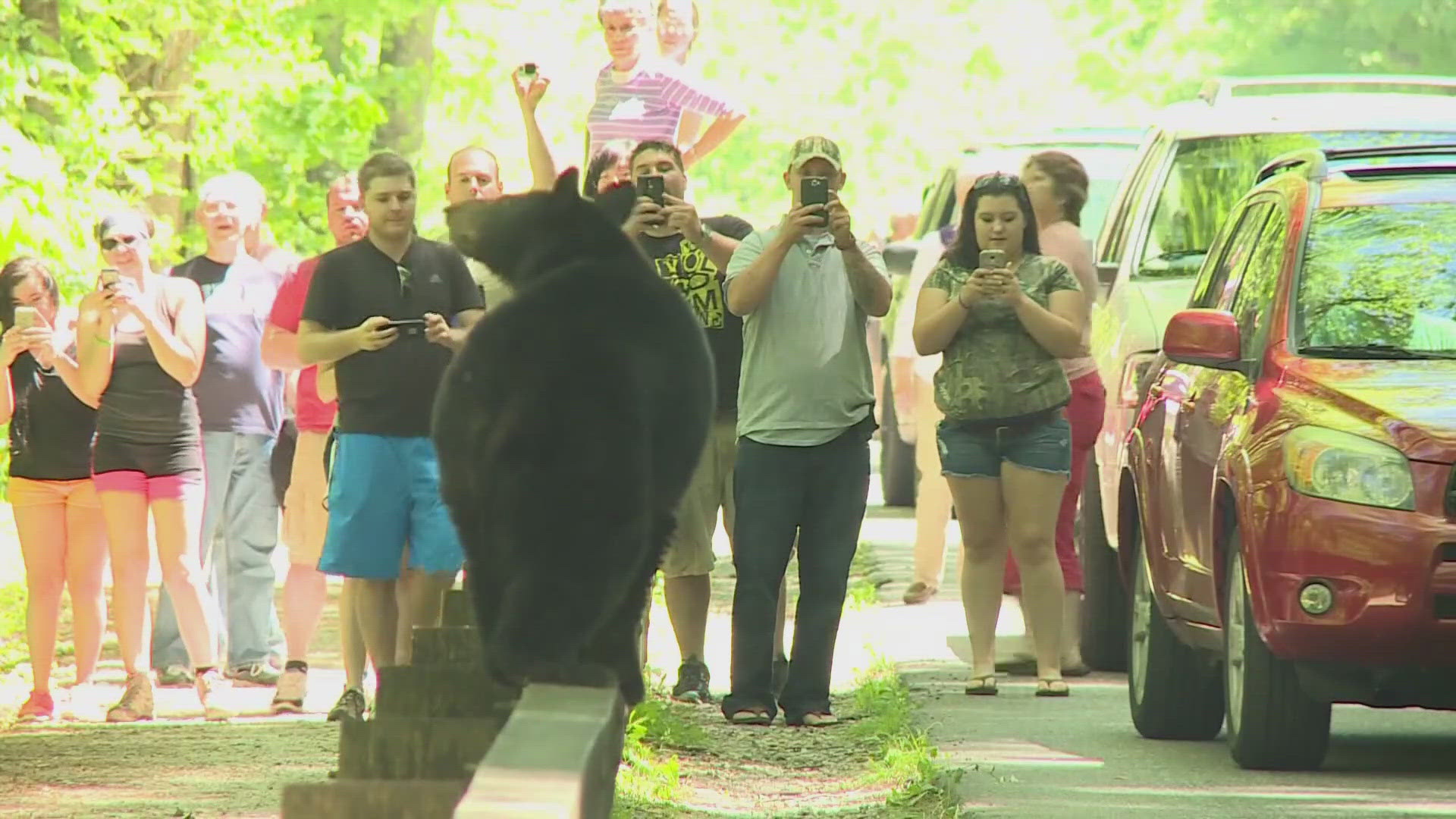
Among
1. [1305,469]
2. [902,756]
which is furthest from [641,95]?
[1305,469]

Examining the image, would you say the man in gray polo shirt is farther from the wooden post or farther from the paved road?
the wooden post

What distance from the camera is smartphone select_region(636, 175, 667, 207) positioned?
928 cm

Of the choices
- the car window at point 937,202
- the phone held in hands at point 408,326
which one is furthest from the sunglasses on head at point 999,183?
the car window at point 937,202

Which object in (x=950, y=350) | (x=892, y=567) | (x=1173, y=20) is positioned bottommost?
(x=892, y=567)

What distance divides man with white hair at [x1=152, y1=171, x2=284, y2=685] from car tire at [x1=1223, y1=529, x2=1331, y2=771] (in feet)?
16.4

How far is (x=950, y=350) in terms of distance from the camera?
1026 cm

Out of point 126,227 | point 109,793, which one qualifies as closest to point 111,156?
point 126,227

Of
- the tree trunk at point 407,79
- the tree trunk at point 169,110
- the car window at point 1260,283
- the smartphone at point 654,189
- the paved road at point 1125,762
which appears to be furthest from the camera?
→ the tree trunk at point 407,79

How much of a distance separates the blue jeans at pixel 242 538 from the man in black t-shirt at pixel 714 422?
7.25ft

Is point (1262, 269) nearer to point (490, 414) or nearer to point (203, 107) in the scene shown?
point (490, 414)

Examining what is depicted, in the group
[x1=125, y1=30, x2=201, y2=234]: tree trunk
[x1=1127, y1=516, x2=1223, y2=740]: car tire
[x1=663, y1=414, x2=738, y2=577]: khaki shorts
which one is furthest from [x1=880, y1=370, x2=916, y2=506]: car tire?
[x1=1127, y1=516, x2=1223, y2=740]: car tire

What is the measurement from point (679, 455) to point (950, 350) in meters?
5.15

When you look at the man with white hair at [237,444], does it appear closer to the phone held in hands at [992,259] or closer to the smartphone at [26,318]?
the smartphone at [26,318]

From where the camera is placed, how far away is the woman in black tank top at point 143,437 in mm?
10938
